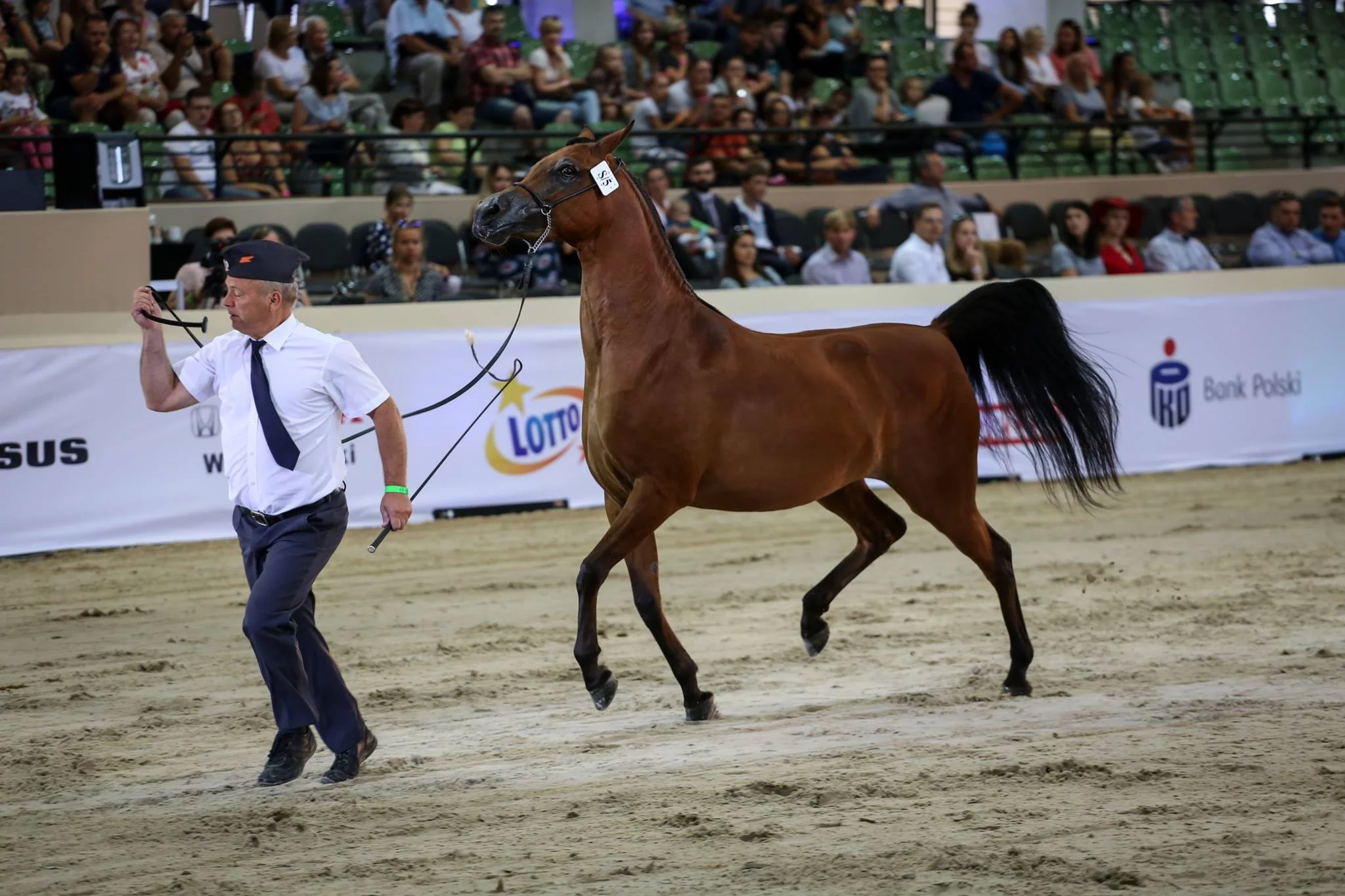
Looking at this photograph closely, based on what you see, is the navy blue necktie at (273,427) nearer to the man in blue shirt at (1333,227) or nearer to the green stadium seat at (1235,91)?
the man in blue shirt at (1333,227)

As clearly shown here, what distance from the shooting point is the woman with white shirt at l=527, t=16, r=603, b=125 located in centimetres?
1420

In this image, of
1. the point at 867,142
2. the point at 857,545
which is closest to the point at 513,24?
the point at 867,142

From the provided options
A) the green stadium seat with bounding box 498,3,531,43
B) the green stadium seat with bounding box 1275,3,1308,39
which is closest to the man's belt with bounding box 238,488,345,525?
the green stadium seat with bounding box 498,3,531,43

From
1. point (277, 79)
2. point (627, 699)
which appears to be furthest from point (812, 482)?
point (277, 79)

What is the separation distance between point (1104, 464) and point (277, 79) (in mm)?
9001

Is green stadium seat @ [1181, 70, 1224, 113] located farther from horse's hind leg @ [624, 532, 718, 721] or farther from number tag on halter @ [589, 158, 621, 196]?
horse's hind leg @ [624, 532, 718, 721]

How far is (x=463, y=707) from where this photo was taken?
6.16 m

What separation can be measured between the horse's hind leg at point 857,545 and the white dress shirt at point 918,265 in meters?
6.11

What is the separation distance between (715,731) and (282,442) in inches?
77.3

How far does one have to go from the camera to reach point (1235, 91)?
1934cm

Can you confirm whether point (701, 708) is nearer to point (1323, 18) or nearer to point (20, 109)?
point (20, 109)

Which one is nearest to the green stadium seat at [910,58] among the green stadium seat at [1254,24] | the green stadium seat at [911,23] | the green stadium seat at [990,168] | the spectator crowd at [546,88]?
the spectator crowd at [546,88]

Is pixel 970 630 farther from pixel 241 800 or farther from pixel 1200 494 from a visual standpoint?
pixel 1200 494

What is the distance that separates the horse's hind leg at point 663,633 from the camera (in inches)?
228
